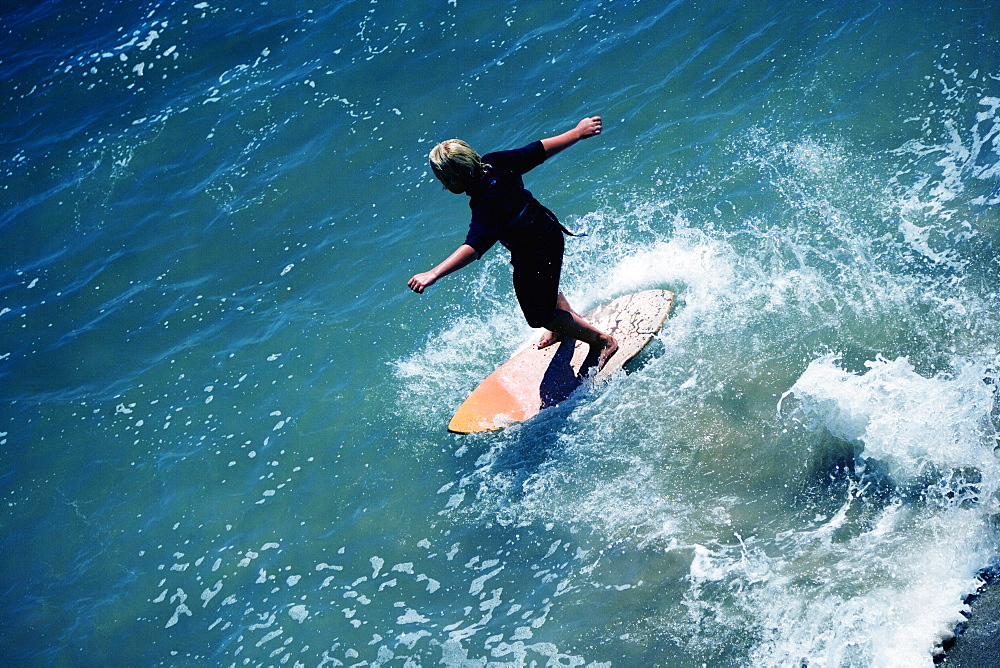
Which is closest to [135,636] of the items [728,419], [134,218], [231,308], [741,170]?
[231,308]

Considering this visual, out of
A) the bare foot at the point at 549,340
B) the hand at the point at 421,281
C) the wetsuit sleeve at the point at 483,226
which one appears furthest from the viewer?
the bare foot at the point at 549,340

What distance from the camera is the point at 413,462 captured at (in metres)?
7.40

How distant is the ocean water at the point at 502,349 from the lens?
5.67 m

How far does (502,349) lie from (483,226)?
237 centimetres

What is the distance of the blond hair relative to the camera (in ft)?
19.0

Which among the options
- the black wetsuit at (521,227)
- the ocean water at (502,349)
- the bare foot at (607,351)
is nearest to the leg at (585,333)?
the bare foot at (607,351)

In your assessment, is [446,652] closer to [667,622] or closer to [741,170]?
[667,622]

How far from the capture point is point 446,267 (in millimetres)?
5848

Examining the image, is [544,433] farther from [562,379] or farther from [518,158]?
[518,158]

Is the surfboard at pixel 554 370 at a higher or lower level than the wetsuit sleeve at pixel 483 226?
lower

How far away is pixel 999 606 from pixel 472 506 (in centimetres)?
376

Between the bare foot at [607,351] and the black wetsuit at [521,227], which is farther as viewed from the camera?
the bare foot at [607,351]

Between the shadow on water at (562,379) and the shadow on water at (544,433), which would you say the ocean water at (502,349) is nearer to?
the shadow on water at (544,433)

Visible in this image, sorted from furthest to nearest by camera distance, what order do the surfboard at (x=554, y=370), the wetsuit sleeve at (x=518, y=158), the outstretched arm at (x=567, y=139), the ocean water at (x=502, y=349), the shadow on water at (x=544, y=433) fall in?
the surfboard at (x=554, y=370) < the shadow on water at (x=544, y=433) < the outstretched arm at (x=567, y=139) < the wetsuit sleeve at (x=518, y=158) < the ocean water at (x=502, y=349)
